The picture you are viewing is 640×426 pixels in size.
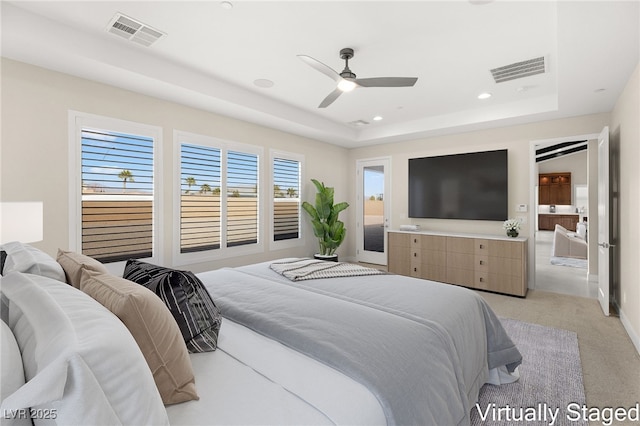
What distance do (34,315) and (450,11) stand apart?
2997mm

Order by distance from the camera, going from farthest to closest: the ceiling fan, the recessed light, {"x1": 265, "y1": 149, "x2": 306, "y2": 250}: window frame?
{"x1": 265, "y1": 149, "x2": 306, "y2": 250}: window frame
the recessed light
the ceiling fan

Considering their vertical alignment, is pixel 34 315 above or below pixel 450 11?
below

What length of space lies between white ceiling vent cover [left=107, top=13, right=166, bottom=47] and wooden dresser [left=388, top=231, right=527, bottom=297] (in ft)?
14.4

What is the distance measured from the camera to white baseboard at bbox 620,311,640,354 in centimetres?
271

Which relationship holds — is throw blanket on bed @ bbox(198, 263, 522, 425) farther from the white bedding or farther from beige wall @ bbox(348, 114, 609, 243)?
beige wall @ bbox(348, 114, 609, 243)

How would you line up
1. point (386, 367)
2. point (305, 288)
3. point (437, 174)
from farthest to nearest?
point (437, 174), point (305, 288), point (386, 367)

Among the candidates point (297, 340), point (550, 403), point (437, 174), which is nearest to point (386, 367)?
point (297, 340)

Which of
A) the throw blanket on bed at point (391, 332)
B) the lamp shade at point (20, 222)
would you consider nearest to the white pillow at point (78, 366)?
the throw blanket on bed at point (391, 332)

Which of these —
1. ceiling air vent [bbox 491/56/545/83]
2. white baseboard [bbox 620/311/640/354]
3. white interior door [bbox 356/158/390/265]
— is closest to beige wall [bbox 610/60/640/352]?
white baseboard [bbox 620/311/640/354]

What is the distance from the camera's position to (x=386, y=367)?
122cm

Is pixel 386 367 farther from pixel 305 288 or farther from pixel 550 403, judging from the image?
pixel 550 403

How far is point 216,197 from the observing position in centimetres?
436

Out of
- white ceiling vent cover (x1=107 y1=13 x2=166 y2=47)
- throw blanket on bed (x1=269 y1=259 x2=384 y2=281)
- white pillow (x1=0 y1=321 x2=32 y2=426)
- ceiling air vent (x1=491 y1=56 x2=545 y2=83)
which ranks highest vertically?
white ceiling vent cover (x1=107 y1=13 x2=166 y2=47)

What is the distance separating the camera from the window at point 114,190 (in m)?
3.22
